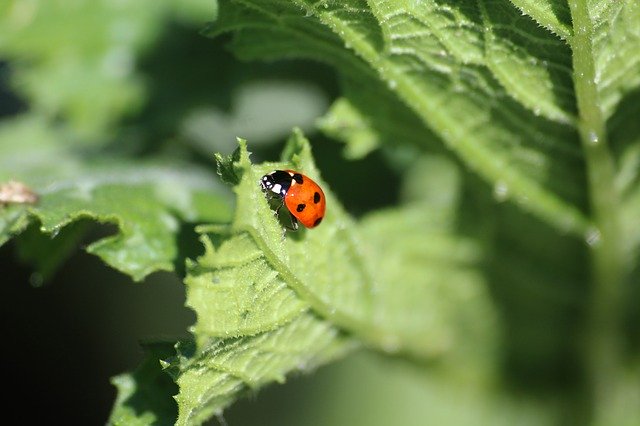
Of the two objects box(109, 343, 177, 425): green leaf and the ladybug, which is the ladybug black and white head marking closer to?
the ladybug

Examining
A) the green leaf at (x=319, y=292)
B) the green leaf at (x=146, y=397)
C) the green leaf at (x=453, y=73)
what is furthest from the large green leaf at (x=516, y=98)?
the green leaf at (x=146, y=397)

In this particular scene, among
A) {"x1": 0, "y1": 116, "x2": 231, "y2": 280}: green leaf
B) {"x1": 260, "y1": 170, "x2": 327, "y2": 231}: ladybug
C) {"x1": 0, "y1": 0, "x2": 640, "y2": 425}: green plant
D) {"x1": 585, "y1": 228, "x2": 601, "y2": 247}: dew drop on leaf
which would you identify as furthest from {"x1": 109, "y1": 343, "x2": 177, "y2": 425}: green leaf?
{"x1": 585, "y1": 228, "x2": 601, "y2": 247}: dew drop on leaf

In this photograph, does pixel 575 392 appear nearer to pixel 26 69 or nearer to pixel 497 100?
pixel 497 100

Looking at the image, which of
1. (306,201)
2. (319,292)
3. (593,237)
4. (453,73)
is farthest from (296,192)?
(593,237)

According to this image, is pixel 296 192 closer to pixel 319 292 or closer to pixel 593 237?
pixel 319 292

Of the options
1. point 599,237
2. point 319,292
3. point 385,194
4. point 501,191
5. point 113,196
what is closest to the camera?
point 319,292

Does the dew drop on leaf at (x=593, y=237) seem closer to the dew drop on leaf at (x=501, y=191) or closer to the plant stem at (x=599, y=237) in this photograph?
the plant stem at (x=599, y=237)

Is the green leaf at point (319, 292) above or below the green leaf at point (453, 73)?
below
